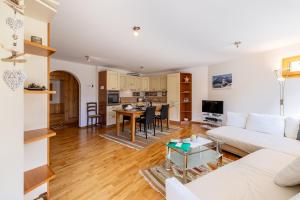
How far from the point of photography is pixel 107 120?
555cm

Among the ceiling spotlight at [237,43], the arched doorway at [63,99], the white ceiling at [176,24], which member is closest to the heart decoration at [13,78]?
the white ceiling at [176,24]

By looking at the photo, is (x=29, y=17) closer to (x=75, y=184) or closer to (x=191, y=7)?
(x=191, y=7)

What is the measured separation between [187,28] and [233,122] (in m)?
2.61

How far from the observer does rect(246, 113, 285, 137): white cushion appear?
2.89 metres

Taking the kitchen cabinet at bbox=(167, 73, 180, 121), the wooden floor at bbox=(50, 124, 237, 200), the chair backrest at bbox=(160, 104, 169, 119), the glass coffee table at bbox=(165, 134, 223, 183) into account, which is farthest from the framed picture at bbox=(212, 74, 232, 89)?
the glass coffee table at bbox=(165, 134, 223, 183)

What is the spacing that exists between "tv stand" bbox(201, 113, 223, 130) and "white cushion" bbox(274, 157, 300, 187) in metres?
3.77

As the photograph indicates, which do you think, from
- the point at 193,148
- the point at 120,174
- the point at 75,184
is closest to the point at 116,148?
the point at 120,174

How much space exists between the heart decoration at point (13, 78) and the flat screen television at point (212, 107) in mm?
5083

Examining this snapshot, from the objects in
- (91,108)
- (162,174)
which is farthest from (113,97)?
(162,174)

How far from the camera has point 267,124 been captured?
3021 millimetres

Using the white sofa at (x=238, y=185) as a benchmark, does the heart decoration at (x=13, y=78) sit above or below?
above

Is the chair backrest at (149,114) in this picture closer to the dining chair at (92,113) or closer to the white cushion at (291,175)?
the dining chair at (92,113)

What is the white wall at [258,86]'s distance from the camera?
3.35 metres

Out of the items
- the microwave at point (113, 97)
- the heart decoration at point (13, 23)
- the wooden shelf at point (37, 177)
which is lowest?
the wooden shelf at point (37, 177)
